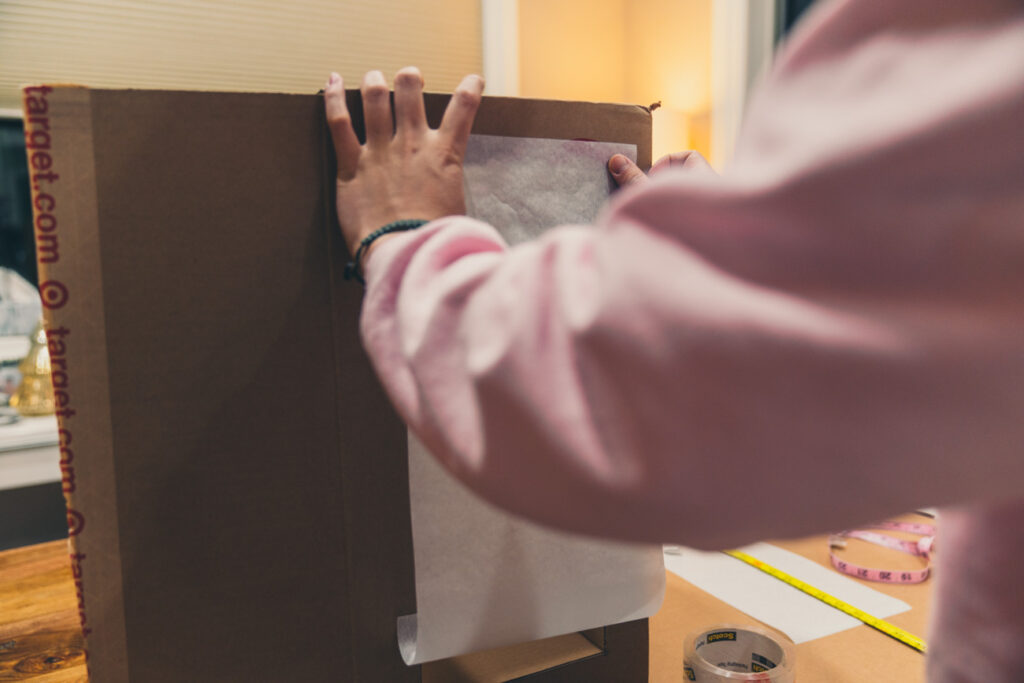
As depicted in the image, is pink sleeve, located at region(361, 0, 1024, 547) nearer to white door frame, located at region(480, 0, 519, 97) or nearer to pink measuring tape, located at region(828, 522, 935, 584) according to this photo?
pink measuring tape, located at region(828, 522, 935, 584)

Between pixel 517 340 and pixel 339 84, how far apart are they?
265 mm

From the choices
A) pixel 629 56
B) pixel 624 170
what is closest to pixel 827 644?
pixel 624 170

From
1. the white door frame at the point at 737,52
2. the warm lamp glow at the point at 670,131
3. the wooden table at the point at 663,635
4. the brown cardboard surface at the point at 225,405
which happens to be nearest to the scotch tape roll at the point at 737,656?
the wooden table at the point at 663,635

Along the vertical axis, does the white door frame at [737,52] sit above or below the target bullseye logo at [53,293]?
above

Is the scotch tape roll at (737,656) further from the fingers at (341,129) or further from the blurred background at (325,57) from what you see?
the blurred background at (325,57)

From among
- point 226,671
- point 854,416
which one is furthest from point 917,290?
point 226,671

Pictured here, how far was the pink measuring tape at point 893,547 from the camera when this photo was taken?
74 centimetres

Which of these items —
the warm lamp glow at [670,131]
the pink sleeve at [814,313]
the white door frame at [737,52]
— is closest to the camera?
the pink sleeve at [814,313]

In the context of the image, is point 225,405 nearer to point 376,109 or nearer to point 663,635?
point 376,109

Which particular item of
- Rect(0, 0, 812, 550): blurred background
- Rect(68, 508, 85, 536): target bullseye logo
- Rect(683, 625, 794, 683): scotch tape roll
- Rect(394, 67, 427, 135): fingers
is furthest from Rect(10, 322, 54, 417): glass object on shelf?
Rect(683, 625, 794, 683): scotch tape roll

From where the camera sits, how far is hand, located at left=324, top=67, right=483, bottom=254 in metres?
0.42

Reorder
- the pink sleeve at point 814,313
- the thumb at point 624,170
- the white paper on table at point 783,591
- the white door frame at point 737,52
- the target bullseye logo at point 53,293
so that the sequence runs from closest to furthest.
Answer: the pink sleeve at point 814,313 < the target bullseye logo at point 53,293 < the thumb at point 624,170 < the white paper on table at point 783,591 < the white door frame at point 737,52

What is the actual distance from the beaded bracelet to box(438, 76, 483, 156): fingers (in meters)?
0.07

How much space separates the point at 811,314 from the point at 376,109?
0.32 m
